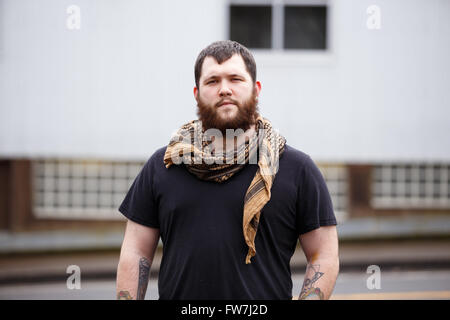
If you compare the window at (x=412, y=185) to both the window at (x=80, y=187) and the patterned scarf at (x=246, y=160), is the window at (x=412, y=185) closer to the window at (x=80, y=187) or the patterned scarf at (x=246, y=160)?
the window at (x=80, y=187)

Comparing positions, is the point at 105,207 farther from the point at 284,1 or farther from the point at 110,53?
the point at 284,1

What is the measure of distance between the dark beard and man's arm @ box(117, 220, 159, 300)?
57 centimetres

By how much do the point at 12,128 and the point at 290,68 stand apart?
5.59 metres

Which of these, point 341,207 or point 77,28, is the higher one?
point 77,28

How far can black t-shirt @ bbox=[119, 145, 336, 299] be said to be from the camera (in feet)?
7.45

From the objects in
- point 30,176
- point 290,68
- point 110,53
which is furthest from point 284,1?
point 30,176

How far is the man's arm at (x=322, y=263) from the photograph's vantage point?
7.84ft

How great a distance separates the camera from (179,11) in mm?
10281

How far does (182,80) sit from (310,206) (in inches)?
325

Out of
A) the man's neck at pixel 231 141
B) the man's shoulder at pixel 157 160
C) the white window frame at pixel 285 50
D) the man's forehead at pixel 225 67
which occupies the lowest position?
the man's shoulder at pixel 157 160

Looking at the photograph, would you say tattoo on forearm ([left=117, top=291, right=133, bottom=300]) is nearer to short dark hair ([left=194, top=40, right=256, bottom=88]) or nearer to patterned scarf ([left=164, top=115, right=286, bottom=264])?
patterned scarf ([left=164, top=115, right=286, bottom=264])

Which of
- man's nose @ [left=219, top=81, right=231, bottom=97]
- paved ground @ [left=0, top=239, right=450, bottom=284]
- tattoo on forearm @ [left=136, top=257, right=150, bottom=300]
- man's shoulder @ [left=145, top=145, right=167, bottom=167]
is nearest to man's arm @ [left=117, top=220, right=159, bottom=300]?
tattoo on forearm @ [left=136, top=257, right=150, bottom=300]

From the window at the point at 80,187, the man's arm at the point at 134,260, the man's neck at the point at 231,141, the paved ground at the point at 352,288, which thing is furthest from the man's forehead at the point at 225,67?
the window at the point at 80,187

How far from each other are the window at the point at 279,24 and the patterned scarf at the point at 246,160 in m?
8.26
